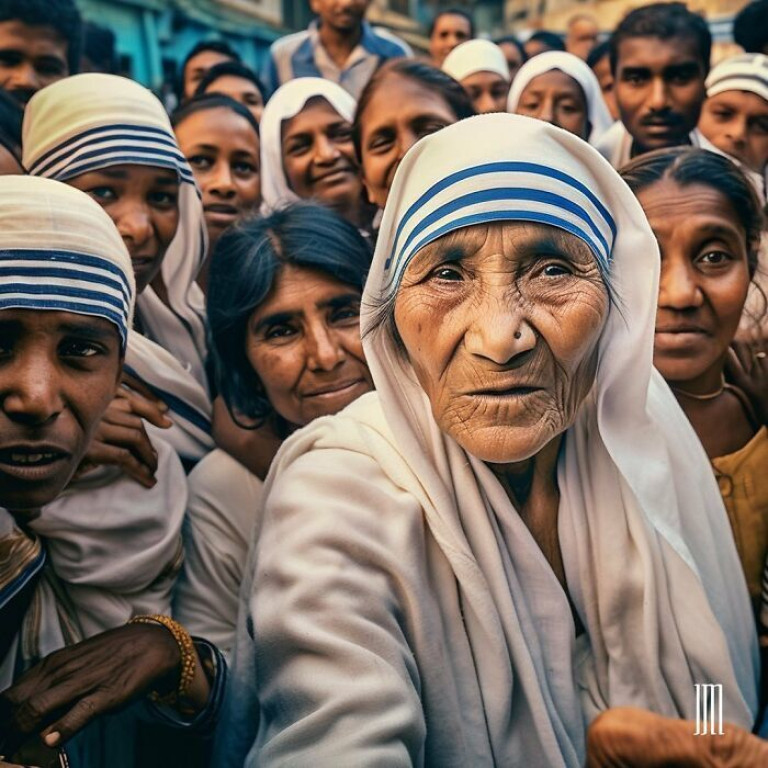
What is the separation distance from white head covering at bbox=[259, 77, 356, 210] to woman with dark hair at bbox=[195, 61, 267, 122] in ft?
3.03

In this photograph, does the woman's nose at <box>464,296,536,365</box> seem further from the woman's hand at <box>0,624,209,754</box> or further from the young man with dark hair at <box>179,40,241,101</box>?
the young man with dark hair at <box>179,40,241,101</box>

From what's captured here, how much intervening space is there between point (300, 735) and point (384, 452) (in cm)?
64

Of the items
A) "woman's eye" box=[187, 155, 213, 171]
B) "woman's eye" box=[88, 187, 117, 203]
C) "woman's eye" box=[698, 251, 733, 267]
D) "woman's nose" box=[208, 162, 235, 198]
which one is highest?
"woman's eye" box=[88, 187, 117, 203]

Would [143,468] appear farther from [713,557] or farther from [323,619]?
[713,557]

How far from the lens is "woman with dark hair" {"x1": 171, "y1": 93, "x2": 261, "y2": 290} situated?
4941 mm

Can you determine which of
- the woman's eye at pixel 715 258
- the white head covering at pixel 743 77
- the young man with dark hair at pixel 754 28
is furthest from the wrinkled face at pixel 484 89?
the woman's eye at pixel 715 258

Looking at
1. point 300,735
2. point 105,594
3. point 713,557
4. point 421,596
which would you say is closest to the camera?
point 300,735

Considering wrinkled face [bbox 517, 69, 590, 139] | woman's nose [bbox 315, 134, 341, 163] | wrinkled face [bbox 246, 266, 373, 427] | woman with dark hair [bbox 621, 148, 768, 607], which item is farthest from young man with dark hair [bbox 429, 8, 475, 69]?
woman with dark hair [bbox 621, 148, 768, 607]

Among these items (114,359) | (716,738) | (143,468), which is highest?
(114,359)

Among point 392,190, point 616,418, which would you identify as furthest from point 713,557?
point 392,190

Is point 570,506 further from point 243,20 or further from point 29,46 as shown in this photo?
point 243,20

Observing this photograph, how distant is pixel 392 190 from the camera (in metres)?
2.24

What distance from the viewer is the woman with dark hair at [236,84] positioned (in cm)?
645

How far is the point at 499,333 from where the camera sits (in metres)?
1.99
